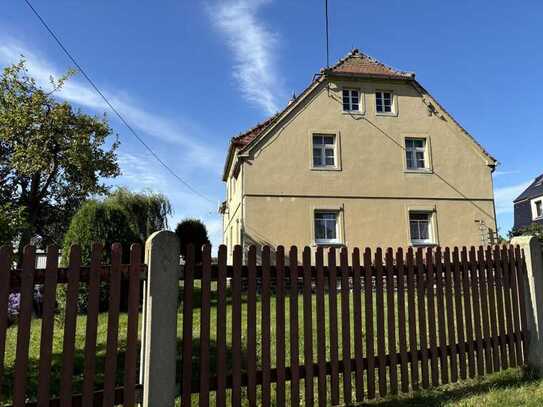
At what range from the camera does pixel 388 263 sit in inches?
200

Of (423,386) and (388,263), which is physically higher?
(388,263)

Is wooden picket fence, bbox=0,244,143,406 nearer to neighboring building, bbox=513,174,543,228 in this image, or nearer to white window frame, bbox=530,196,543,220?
neighboring building, bbox=513,174,543,228

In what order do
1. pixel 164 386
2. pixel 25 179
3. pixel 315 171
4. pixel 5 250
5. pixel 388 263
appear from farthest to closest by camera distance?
pixel 25 179 → pixel 315 171 → pixel 388 263 → pixel 164 386 → pixel 5 250

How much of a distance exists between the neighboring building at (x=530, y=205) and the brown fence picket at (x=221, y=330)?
121 ft

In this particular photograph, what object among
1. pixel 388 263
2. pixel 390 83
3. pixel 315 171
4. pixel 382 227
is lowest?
pixel 388 263

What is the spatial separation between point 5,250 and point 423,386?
14.3ft

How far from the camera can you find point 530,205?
3725cm

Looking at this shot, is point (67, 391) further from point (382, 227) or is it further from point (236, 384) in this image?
point (382, 227)

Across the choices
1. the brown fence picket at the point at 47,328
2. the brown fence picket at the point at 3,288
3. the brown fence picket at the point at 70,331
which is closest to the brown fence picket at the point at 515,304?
the brown fence picket at the point at 70,331

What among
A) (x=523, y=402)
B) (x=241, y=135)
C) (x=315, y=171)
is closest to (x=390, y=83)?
(x=315, y=171)

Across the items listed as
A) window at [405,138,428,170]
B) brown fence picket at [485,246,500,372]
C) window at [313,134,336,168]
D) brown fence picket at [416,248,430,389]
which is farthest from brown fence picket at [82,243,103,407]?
window at [405,138,428,170]

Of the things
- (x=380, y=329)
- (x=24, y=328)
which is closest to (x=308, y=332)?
(x=380, y=329)

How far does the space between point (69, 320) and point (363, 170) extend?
17758mm

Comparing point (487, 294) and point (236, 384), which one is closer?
point (236, 384)
